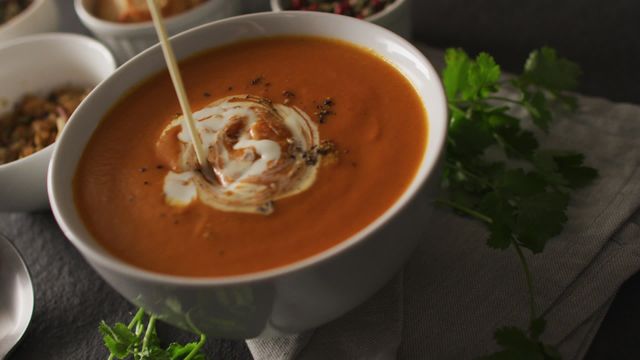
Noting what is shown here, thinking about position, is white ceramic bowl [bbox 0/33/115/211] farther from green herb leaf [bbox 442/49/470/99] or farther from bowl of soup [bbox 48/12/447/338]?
green herb leaf [bbox 442/49/470/99]

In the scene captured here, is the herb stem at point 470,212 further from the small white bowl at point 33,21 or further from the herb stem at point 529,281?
the small white bowl at point 33,21

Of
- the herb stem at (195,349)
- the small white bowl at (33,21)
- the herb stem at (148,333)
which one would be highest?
the herb stem at (195,349)

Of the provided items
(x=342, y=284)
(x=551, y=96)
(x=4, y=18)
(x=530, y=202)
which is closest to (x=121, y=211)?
(x=342, y=284)

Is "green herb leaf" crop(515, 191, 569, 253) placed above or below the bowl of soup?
below

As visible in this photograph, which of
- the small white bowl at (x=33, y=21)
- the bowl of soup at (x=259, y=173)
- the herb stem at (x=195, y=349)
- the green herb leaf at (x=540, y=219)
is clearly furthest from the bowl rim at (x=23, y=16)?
the green herb leaf at (x=540, y=219)

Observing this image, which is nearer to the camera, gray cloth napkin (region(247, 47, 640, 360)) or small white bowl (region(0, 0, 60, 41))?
gray cloth napkin (region(247, 47, 640, 360))

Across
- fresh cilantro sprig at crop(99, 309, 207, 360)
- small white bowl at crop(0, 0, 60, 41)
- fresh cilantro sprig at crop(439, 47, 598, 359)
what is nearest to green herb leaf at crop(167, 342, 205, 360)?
fresh cilantro sprig at crop(99, 309, 207, 360)

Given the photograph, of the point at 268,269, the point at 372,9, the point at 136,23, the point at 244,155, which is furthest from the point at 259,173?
the point at 136,23

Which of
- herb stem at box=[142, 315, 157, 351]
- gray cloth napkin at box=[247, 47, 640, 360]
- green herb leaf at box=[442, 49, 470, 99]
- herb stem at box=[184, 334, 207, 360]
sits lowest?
herb stem at box=[142, 315, 157, 351]
